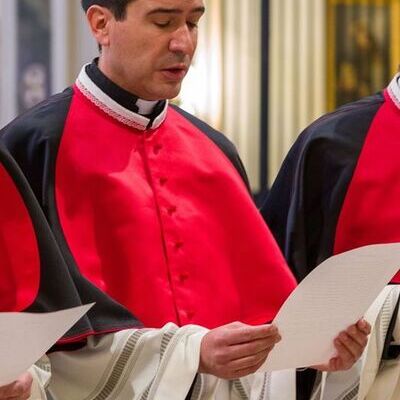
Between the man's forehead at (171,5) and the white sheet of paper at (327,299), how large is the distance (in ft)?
2.63

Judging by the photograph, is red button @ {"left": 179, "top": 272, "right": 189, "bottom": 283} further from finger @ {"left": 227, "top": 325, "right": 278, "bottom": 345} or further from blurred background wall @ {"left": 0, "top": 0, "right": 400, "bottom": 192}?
blurred background wall @ {"left": 0, "top": 0, "right": 400, "bottom": 192}

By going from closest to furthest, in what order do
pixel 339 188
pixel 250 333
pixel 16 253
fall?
pixel 250 333 → pixel 16 253 → pixel 339 188

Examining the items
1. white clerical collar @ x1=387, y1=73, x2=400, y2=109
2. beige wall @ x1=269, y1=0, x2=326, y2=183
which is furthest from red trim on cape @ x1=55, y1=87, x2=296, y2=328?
beige wall @ x1=269, y1=0, x2=326, y2=183

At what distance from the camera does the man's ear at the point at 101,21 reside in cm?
389

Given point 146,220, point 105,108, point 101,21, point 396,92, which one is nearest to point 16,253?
point 146,220

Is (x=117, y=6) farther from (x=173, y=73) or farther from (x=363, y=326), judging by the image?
(x=363, y=326)

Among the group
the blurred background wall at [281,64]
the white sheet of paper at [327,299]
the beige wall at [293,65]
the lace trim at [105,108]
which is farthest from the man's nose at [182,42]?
the beige wall at [293,65]

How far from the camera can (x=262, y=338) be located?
133 inches

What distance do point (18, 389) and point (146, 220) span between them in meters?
0.77

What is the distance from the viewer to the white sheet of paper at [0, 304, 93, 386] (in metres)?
3.10

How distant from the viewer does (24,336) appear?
3.11 m

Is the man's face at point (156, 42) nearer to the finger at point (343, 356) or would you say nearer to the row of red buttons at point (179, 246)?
the row of red buttons at point (179, 246)

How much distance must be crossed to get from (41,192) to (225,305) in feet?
1.83

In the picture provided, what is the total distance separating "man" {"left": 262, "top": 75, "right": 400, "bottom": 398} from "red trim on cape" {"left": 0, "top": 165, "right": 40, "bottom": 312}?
3.59 feet
